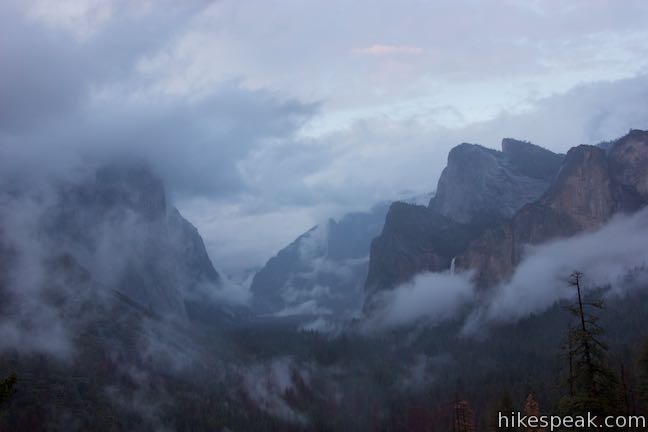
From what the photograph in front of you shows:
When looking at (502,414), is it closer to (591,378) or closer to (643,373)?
(643,373)

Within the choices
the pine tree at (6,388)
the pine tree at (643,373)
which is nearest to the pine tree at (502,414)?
the pine tree at (643,373)

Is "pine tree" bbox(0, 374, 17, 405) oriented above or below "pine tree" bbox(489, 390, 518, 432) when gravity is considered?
above

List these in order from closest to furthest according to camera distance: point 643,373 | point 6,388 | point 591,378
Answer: point 6,388, point 591,378, point 643,373

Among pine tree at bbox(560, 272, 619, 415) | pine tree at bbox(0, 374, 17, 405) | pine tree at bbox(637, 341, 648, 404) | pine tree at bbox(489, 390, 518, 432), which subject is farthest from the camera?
pine tree at bbox(489, 390, 518, 432)

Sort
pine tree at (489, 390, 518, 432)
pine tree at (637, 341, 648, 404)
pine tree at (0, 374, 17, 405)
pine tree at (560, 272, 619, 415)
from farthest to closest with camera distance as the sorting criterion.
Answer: pine tree at (489, 390, 518, 432)
pine tree at (637, 341, 648, 404)
pine tree at (560, 272, 619, 415)
pine tree at (0, 374, 17, 405)

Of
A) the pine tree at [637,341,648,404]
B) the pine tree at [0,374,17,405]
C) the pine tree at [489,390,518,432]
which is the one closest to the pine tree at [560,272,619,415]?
the pine tree at [637,341,648,404]

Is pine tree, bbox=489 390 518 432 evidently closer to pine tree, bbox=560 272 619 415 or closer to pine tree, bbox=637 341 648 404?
pine tree, bbox=637 341 648 404

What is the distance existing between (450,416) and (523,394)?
25.1 metres

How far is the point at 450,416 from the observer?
630 feet

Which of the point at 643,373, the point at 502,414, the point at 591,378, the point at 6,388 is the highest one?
the point at 591,378

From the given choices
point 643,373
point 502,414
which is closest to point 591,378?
point 643,373

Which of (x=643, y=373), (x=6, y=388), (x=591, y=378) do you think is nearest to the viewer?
(x=6, y=388)

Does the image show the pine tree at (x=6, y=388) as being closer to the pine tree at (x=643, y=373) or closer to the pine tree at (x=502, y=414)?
the pine tree at (x=643, y=373)

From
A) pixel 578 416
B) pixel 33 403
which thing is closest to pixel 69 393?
pixel 33 403
